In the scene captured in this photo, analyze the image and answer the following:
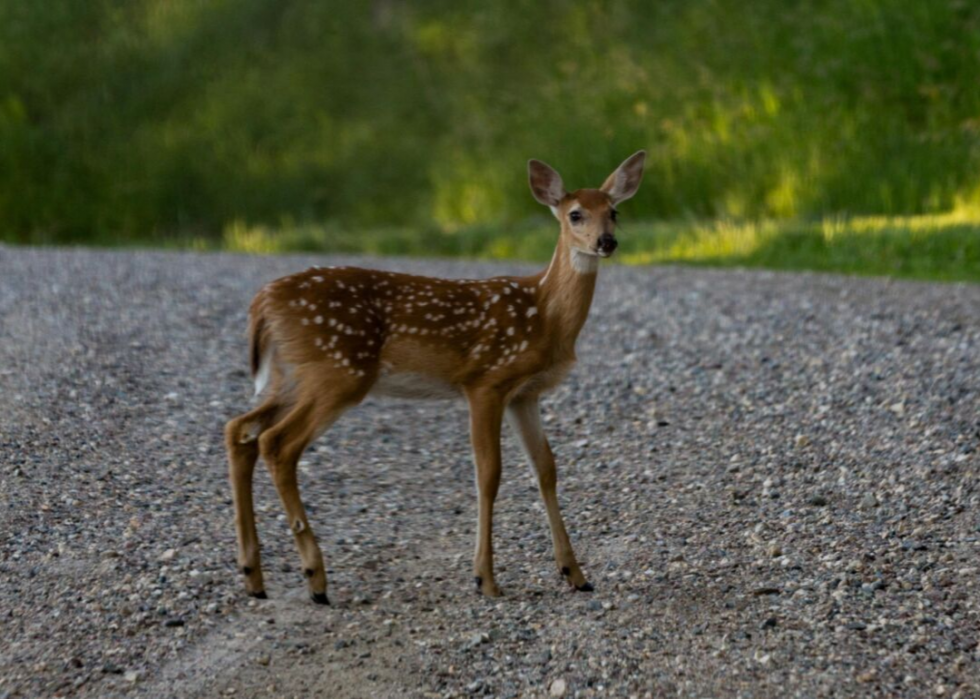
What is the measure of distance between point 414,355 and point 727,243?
9364 mm

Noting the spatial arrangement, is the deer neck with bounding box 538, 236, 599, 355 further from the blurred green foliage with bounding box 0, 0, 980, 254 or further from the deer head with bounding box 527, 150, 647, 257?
the blurred green foliage with bounding box 0, 0, 980, 254

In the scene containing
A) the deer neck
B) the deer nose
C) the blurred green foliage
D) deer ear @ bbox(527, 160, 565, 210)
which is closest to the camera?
the deer nose

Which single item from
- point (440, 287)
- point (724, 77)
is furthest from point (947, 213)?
point (440, 287)

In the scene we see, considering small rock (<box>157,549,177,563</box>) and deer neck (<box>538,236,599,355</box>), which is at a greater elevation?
deer neck (<box>538,236,599,355</box>)

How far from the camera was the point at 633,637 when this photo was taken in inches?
208

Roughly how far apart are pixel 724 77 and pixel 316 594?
45.1 ft

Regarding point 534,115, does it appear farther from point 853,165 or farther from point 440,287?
point 440,287

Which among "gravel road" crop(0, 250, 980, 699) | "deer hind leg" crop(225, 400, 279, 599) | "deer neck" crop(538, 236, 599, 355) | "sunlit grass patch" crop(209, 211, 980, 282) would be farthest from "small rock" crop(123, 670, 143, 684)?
"sunlit grass patch" crop(209, 211, 980, 282)

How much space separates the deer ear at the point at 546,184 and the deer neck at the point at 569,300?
0.22m

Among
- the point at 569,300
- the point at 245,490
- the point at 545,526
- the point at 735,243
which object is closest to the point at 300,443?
the point at 245,490

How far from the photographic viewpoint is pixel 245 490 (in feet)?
18.1

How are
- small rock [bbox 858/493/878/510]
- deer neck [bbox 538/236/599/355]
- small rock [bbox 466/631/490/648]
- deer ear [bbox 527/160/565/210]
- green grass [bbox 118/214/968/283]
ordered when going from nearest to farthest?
small rock [bbox 466/631/490/648] → deer neck [bbox 538/236/599/355] → deer ear [bbox 527/160/565/210] → small rock [bbox 858/493/878/510] → green grass [bbox 118/214/968/283]

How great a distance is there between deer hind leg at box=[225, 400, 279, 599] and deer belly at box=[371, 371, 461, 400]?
486mm

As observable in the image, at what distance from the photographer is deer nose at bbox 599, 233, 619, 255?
212 inches
